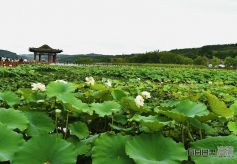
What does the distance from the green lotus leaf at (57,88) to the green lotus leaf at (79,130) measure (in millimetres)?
274

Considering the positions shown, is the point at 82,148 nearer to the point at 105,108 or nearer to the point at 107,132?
the point at 107,132

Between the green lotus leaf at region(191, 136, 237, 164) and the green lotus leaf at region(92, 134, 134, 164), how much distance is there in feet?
0.92

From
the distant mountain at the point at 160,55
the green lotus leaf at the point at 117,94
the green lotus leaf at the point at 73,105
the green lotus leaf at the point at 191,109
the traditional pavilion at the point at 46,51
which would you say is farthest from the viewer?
the distant mountain at the point at 160,55

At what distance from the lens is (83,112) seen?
7.18 ft

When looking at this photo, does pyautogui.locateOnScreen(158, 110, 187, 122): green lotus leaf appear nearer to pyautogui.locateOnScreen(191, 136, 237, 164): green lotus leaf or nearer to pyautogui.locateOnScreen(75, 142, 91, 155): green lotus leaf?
pyautogui.locateOnScreen(191, 136, 237, 164): green lotus leaf

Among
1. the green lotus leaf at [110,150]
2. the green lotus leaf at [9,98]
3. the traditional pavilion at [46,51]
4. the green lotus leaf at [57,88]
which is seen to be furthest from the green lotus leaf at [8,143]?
Answer: the traditional pavilion at [46,51]

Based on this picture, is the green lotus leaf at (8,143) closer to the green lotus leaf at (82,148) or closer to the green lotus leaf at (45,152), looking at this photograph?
the green lotus leaf at (45,152)

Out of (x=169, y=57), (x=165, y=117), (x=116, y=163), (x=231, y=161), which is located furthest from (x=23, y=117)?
(x=169, y=57)

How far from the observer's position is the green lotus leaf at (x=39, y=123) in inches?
75.9

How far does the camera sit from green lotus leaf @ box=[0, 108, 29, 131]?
1852mm

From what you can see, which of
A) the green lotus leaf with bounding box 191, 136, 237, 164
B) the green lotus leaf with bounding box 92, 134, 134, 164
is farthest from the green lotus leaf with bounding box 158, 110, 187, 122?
the green lotus leaf with bounding box 92, 134, 134, 164

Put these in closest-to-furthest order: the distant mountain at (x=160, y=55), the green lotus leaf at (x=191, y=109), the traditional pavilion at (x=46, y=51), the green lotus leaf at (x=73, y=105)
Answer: the green lotus leaf at (x=191, y=109), the green lotus leaf at (x=73, y=105), the traditional pavilion at (x=46, y=51), the distant mountain at (x=160, y=55)

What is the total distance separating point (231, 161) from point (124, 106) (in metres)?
0.87

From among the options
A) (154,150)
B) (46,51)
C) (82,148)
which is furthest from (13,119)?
(46,51)
